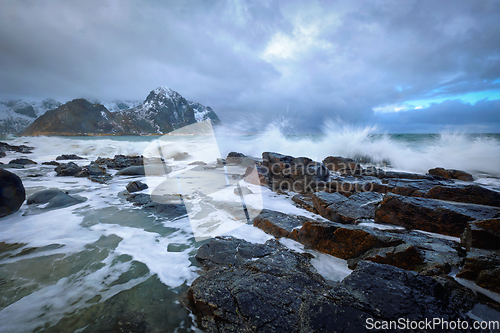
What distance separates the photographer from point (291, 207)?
219 inches

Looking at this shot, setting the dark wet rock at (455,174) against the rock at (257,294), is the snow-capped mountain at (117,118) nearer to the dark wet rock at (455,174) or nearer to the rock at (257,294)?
the dark wet rock at (455,174)

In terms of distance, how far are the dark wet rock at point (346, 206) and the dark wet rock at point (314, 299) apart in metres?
2.27

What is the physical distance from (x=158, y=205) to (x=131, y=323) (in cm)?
381

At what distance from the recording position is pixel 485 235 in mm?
2488

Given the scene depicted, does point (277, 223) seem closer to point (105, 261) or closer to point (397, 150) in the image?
point (105, 261)

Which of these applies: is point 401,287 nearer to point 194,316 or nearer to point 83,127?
point 194,316

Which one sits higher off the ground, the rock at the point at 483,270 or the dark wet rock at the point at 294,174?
the dark wet rock at the point at 294,174

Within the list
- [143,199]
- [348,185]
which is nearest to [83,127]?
[143,199]

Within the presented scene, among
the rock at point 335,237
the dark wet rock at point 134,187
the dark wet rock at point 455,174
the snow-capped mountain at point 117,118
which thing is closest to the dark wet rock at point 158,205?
the dark wet rock at point 134,187

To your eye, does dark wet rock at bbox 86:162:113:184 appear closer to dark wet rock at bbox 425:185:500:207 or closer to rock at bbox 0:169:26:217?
rock at bbox 0:169:26:217

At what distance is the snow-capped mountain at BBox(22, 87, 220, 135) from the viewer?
68.3 m

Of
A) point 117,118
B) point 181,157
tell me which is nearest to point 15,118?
point 117,118

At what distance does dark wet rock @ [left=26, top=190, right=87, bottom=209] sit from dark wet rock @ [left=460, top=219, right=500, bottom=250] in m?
8.95

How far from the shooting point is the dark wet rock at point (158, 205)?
16.9ft
